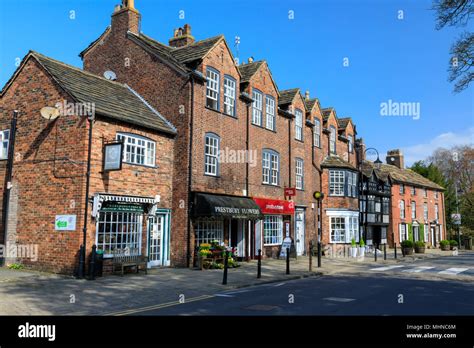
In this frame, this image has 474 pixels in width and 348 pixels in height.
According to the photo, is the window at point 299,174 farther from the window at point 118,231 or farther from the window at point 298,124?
the window at point 118,231

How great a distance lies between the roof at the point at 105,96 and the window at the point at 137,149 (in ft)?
2.08

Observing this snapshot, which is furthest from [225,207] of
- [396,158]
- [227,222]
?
[396,158]

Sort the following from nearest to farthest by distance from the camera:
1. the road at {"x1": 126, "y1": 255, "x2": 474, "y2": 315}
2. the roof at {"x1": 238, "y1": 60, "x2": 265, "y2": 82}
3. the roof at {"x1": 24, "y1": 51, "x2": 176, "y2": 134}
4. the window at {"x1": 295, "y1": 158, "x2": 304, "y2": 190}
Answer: the road at {"x1": 126, "y1": 255, "x2": 474, "y2": 315} → the roof at {"x1": 24, "y1": 51, "x2": 176, "y2": 134} → the roof at {"x1": 238, "y1": 60, "x2": 265, "y2": 82} → the window at {"x1": 295, "y1": 158, "x2": 304, "y2": 190}

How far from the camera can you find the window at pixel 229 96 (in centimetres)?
2216

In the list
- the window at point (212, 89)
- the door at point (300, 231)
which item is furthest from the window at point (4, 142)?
the door at point (300, 231)

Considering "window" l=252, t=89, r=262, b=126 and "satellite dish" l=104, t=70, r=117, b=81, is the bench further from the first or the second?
"window" l=252, t=89, r=262, b=126

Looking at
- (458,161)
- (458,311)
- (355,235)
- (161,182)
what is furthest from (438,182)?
(458,311)

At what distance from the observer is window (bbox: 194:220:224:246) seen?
65.0 feet

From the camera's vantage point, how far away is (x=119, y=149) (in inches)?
606

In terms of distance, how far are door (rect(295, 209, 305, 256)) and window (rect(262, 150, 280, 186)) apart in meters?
3.79

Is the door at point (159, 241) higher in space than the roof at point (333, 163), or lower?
lower

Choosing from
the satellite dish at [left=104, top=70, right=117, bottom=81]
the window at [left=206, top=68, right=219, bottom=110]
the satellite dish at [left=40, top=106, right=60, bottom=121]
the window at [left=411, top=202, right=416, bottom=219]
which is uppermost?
the satellite dish at [left=104, top=70, right=117, bottom=81]

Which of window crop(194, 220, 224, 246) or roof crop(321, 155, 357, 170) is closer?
window crop(194, 220, 224, 246)

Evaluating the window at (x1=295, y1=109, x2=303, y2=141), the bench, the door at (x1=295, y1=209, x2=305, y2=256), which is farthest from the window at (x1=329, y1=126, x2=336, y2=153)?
the bench
